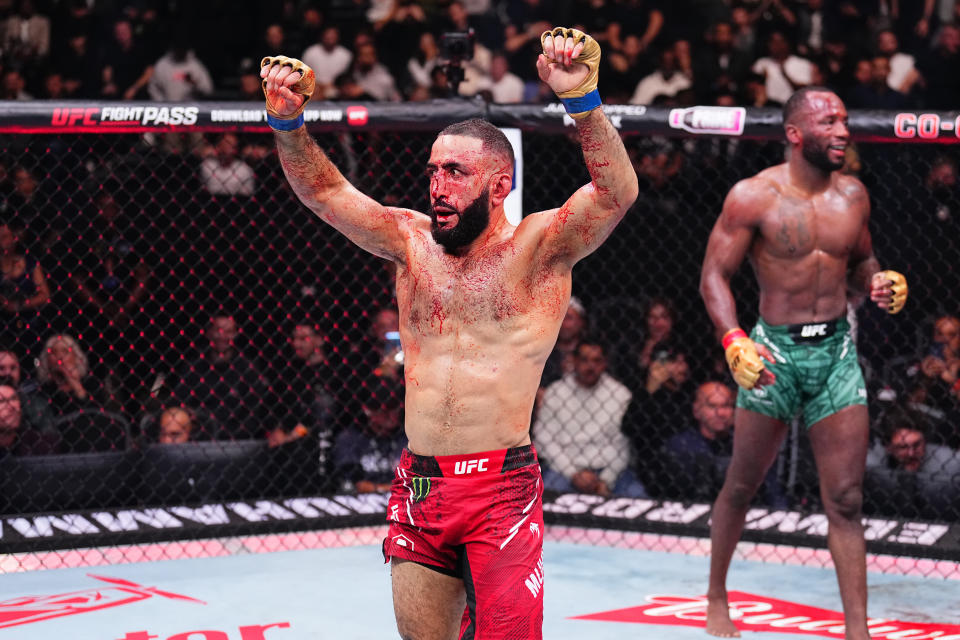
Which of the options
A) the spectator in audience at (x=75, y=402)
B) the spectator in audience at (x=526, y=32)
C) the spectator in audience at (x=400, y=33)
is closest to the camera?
the spectator in audience at (x=75, y=402)

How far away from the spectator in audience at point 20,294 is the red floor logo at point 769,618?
2.87 m

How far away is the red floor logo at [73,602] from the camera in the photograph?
3.99m

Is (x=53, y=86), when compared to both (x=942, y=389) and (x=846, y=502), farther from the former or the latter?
(x=846, y=502)

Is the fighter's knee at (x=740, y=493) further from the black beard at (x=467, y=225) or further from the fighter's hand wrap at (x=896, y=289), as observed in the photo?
the black beard at (x=467, y=225)

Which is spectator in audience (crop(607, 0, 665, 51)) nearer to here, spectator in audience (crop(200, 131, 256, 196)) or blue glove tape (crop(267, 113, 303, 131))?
spectator in audience (crop(200, 131, 256, 196))

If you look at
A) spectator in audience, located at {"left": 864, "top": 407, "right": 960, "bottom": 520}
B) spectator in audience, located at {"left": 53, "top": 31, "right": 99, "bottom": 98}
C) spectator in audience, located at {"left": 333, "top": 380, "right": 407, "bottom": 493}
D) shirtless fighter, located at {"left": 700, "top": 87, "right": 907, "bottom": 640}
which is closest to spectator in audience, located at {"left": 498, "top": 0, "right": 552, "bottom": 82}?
spectator in audience, located at {"left": 53, "top": 31, "right": 99, "bottom": 98}

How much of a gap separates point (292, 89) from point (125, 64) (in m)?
5.83

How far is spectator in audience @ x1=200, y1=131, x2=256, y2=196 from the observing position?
604 centimetres

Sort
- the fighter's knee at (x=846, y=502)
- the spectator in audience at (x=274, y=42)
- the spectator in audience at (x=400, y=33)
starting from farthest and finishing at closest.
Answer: the spectator in audience at (x=400, y=33) → the spectator in audience at (x=274, y=42) → the fighter's knee at (x=846, y=502)

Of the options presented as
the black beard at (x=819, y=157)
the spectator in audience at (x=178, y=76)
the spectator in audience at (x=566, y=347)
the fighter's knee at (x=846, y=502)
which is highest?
the spectator in audience at (x=178, y=76)

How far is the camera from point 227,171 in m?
6.23

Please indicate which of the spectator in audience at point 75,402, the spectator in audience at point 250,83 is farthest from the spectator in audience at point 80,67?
the spectator in audience at point 75,402

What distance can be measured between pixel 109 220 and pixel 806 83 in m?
4.15

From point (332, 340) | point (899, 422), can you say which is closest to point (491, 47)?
point (332, 340)
